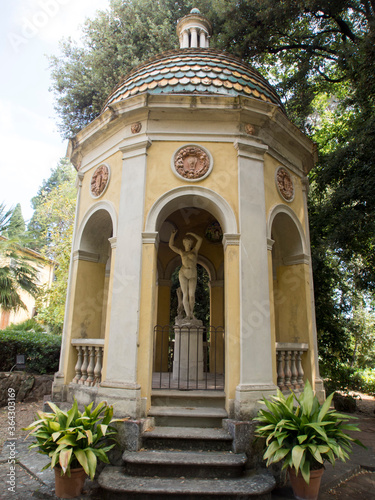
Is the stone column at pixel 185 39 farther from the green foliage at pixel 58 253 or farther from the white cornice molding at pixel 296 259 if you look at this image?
the green foliage at pixel 58 253

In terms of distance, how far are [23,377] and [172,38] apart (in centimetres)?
1287

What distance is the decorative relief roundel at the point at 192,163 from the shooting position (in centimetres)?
596

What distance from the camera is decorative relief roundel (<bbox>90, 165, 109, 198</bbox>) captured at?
6612mm

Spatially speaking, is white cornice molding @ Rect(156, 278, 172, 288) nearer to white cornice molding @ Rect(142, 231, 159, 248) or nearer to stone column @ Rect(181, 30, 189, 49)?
white cornice molding @ Rect(142, 231, 159, 248)

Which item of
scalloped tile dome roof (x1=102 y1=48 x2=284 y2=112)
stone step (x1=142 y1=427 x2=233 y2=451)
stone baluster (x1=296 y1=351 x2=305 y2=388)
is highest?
scalloped tile dome roof (x1=102 y1=48 x2=284 y2=112)

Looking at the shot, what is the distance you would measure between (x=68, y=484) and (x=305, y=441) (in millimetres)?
2699

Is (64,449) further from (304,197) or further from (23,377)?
(23,377)

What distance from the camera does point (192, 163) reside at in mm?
6008

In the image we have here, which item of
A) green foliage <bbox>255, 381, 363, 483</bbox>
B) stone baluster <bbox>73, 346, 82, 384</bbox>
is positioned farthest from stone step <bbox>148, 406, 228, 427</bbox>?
stone baluster <bbox>73, 346, 82, 384</bbox>

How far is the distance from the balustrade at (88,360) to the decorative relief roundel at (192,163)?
10.2 ft

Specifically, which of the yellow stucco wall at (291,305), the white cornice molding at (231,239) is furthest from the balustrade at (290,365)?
the white cornice molding at (231,239)

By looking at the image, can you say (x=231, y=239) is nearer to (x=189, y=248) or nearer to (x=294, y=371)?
(x=189, y=248)

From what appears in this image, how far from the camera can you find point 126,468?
4.36m

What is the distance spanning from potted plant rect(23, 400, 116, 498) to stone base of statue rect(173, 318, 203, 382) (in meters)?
2.61
